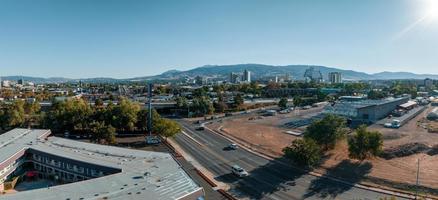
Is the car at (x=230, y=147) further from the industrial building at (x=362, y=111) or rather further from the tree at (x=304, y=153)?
the industrial building at (x=362, y=111)

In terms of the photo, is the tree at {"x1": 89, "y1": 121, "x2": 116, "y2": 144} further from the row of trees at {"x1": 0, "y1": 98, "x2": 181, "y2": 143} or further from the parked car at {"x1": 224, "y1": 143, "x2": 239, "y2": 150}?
the parked car at {"x1": 224, "y1": 143, "x2": 239, "y2": 150}

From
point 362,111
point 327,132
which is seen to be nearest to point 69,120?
point 327,132

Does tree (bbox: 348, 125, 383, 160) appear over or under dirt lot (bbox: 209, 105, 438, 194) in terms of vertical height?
over

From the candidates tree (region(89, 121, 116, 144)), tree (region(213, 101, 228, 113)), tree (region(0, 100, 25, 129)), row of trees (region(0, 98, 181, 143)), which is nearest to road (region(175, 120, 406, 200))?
tree (region(89, 121, 116, 144))

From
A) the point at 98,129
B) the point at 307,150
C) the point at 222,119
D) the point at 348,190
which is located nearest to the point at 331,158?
the point at 307,150

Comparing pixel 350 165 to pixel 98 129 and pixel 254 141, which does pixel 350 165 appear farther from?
pixel 98 129
